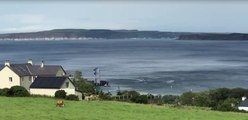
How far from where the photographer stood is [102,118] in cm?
2975

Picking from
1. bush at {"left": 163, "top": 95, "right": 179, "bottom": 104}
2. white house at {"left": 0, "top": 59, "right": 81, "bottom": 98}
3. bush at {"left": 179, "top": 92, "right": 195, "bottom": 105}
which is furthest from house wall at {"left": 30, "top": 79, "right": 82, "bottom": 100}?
bush at {"left": 179, "top": 92, "right": 195, "bottom": 105}

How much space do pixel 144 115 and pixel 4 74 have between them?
30.5 meters

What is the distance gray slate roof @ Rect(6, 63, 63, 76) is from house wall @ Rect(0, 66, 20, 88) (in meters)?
0.50

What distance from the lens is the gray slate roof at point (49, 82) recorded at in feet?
176

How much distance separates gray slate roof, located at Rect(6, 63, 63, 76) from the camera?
59219mm

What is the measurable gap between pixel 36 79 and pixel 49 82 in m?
2.83

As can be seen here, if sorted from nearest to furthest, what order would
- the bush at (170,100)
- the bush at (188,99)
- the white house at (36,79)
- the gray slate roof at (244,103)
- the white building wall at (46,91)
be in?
the gray slate roof at (244,103)
the white building wall at (46,91)
the white house at (36,79)
the bush at (188,99)
the bush at (170,100)

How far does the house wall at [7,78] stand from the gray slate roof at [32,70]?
Result: 19.6 inches

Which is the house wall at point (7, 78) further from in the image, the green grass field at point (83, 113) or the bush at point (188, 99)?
the green grass field at point (83, 113)

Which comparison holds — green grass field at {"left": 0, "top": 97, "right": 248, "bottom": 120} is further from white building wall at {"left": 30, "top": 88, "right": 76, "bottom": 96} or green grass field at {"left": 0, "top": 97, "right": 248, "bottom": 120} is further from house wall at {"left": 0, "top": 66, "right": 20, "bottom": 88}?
house wall at {"left": 0, "top": 66, "right": 20, "bottom": 88}

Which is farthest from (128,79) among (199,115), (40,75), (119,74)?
(199,115)

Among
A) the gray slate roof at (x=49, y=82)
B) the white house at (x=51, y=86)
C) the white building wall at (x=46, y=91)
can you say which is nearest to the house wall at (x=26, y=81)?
the gray slate roof at (x=49, y=82)

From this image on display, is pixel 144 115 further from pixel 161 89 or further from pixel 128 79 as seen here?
pixel 128 79

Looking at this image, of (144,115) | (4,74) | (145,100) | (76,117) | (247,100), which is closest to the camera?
(76,117)
